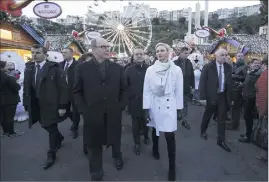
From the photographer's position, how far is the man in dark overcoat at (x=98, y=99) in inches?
129

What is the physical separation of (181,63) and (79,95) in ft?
12.2

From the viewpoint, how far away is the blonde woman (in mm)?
3484

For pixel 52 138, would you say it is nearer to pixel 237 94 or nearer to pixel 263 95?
pixel 263 95

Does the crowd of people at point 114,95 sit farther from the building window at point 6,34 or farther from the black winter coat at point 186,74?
the building window at point 6,34

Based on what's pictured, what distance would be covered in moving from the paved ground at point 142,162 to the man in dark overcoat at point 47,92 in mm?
332

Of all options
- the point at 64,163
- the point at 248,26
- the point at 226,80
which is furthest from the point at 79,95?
the point at 248,26

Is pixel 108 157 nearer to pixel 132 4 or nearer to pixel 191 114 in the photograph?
pixel 191 114

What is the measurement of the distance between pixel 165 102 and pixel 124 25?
16.8 meters

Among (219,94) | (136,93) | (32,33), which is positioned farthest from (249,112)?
(32,33)

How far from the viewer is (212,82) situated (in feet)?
15.8

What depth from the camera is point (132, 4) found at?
19734 mm

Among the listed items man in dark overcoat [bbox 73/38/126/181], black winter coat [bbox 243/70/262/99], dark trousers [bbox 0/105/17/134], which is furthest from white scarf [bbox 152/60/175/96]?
dark trousers [bbox 0/105/17/134]

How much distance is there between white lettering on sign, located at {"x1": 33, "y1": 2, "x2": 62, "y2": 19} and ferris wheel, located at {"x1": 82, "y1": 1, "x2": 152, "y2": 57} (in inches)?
356

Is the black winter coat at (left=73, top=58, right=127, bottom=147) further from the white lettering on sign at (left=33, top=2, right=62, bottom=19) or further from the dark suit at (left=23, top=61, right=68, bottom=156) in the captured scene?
the white lettering on sign at (left=33, top=2, right=62, bottom=19)
